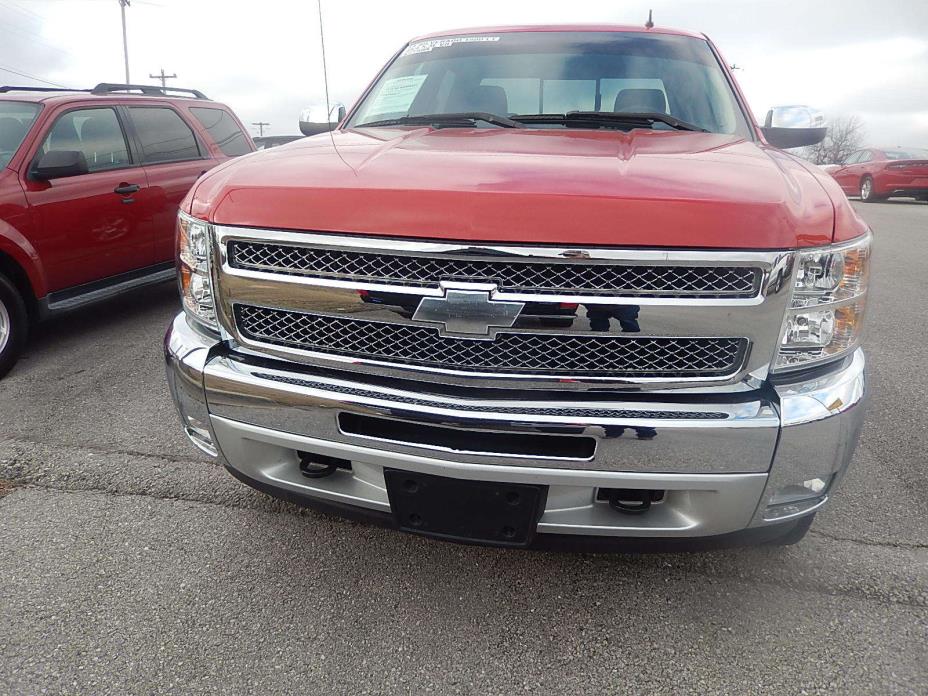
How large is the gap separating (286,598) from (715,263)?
5.33 ft

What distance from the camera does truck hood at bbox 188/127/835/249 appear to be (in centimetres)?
155

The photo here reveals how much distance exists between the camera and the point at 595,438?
163 cm

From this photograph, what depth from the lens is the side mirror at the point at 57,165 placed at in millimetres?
4172

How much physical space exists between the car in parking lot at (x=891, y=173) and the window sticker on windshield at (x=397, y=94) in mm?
15014

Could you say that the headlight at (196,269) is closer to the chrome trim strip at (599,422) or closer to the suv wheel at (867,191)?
the chrome trim strip at (599,422)

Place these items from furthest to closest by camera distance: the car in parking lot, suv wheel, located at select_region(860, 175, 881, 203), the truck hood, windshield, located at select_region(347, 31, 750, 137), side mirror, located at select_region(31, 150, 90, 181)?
suv wheel, located at select_region(860, 175, 881, 203) → the car in parking lot → side mirror, located at select_region(31, 150, 90, 181) → windshield, located at select_region(347, 31, 750, 137) → the truck hood

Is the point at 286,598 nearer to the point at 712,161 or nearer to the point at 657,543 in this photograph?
the point at 657,543

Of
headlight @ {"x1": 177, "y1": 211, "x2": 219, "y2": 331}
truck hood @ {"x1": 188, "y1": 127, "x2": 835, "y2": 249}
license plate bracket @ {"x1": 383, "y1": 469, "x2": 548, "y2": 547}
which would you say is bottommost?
license plate bracket @ {"x1": 383, "y1": 469, "x2": 548, "y2": 547}

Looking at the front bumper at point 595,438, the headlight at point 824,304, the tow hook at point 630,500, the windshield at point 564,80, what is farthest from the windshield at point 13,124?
the headlight at point 824,304

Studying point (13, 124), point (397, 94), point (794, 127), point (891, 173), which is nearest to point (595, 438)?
point (397, 94)

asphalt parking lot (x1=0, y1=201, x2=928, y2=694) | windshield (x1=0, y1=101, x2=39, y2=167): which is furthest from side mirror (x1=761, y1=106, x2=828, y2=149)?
windshield (x1=0, y1=101, x2=39, y2=167)

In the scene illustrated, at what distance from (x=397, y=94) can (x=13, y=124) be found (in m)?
3.00

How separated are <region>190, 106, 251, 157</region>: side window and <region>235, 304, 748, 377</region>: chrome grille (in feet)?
16.6

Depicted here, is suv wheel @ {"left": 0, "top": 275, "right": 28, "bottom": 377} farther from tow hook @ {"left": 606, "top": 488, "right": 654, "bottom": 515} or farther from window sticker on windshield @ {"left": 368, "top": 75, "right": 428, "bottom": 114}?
tow hook @ {"left": 606, "top": 488, "right": 654, "bottom": 515}
